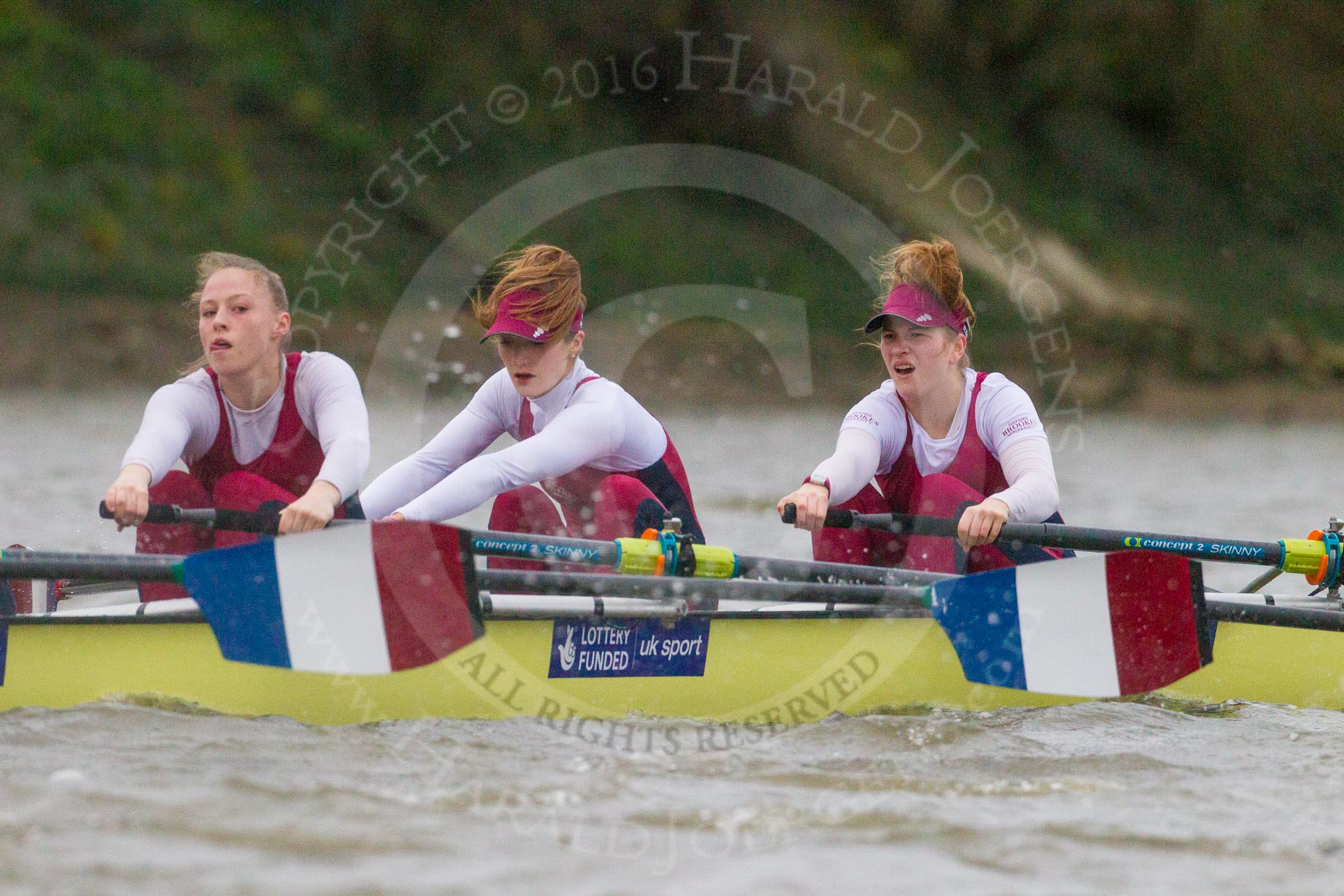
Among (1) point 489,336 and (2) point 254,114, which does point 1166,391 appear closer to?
(2) point 254,114

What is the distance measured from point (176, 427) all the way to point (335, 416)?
1.36ft

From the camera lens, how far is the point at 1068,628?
387 centimetres

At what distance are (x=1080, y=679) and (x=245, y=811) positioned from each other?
2.18 m

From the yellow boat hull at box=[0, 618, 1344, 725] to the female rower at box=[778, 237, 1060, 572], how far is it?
361mm

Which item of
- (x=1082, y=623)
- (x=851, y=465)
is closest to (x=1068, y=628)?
(x=1082, y=623)

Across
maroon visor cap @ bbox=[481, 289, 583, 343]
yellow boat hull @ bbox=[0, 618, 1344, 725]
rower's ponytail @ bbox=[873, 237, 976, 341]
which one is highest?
rower's ponytail @ bbox=[873, 237, 976, 341]

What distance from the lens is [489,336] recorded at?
3.98m

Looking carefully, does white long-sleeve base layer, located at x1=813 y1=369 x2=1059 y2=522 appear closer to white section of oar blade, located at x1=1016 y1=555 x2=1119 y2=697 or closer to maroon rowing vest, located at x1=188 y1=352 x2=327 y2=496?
white section of oar blade, located at x1=1016 y1=555 x2=1119 y2=697

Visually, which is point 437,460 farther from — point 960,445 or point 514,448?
point 960,445

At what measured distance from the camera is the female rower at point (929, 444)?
161 inches

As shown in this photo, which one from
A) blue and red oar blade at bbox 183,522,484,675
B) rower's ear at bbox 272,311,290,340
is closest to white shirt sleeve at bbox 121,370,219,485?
rower's ear at bbox 272,311,290,340

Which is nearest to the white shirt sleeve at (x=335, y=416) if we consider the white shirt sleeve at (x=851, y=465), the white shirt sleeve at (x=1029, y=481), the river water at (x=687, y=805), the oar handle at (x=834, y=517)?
the river water at (x=687, y=805)

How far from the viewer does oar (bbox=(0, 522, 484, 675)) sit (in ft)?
10.9

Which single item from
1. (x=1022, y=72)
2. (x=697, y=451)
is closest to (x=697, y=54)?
(x=1022, y=72)
